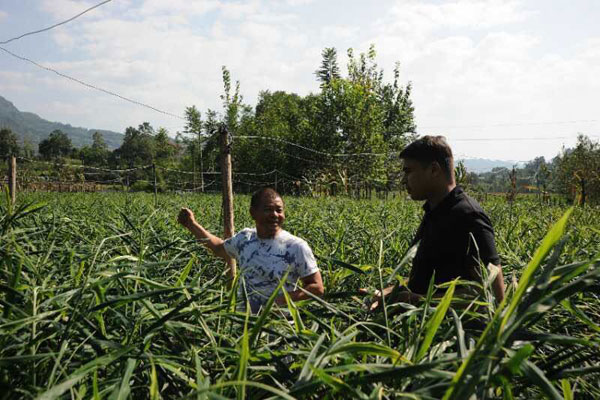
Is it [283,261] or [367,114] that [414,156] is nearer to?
[283,261]

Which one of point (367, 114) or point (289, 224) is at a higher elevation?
point (367, 114)

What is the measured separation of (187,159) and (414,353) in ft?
209

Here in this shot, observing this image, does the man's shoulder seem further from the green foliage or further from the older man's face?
the green foliage

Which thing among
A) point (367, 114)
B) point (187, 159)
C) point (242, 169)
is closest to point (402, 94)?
point (367, 114)

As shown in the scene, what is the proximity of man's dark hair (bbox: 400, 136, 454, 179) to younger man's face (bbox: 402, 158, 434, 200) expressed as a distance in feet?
0.09

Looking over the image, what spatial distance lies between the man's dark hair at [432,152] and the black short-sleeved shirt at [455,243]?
168mm

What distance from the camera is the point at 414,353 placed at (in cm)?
85

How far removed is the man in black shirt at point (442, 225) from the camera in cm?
210

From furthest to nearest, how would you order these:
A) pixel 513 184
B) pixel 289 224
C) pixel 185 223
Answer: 1. pixel 513 184
2. pixel 289 224
3. pixel 185 223

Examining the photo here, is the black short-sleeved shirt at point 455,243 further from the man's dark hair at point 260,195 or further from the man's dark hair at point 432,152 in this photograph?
the man's dark hair at point 260,195

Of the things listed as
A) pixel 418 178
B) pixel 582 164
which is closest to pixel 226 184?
pixel 418 178

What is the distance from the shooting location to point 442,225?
2.21 m

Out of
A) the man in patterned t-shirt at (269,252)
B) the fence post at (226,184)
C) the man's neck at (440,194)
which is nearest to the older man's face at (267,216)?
the man in patterned t-shirt at (269,252)

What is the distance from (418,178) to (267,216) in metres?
1.00
